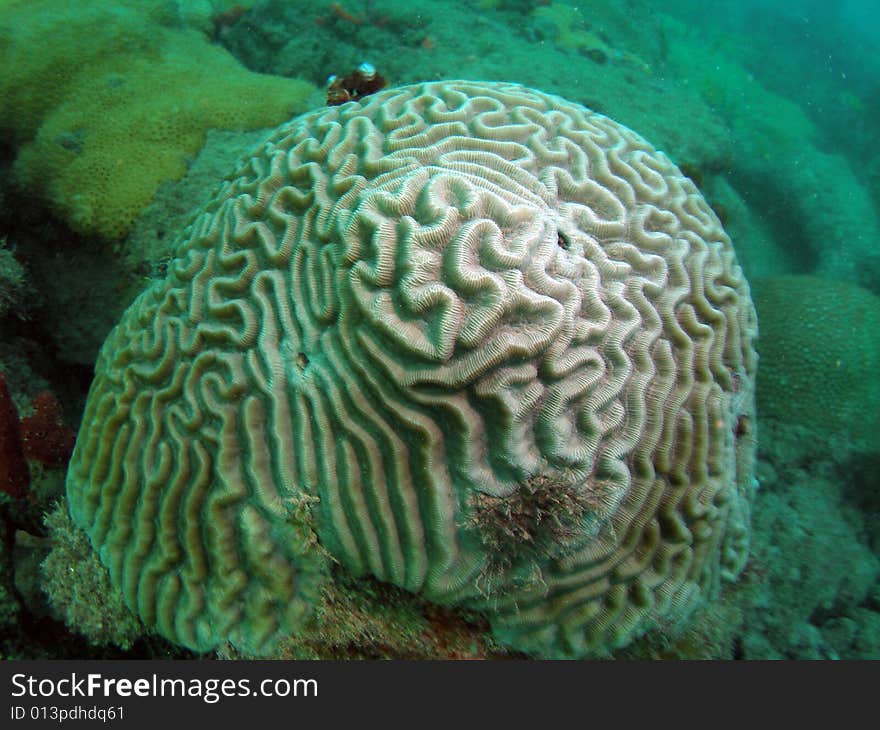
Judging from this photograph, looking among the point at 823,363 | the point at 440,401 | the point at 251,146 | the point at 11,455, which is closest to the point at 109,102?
the point at 251,146

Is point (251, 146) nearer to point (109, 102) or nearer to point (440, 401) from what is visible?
point (109, 102)

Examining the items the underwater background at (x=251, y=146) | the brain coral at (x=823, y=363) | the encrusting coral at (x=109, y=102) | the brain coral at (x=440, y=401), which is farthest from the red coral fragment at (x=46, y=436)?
the brain coral at (x=823, y=363)

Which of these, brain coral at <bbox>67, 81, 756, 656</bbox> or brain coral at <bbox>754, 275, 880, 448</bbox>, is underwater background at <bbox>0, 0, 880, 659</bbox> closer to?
brain coral at <bbox>754, 275, 880, 448</bbox>

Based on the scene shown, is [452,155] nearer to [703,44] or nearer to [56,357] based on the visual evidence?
[56,357]

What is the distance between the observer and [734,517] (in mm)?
3553

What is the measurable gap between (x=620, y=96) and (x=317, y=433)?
9.01 m

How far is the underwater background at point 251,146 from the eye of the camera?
3.65m

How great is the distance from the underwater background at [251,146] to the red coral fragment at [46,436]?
0.04 ft

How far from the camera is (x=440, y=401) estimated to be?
2822 millimetres

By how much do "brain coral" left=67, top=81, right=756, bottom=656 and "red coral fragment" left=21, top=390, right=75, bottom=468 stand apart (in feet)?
2.21

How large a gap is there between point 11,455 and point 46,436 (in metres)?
0.25

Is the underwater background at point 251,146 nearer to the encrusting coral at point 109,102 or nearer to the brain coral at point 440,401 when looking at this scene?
the encrusting coral at point 109,102

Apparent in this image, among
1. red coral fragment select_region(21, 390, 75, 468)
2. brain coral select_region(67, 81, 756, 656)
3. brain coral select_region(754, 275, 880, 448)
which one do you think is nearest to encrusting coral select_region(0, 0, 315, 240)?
red coral fragment select_region(21, 390, 75, 468)

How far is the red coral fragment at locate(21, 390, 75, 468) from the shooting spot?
13.5 feet
